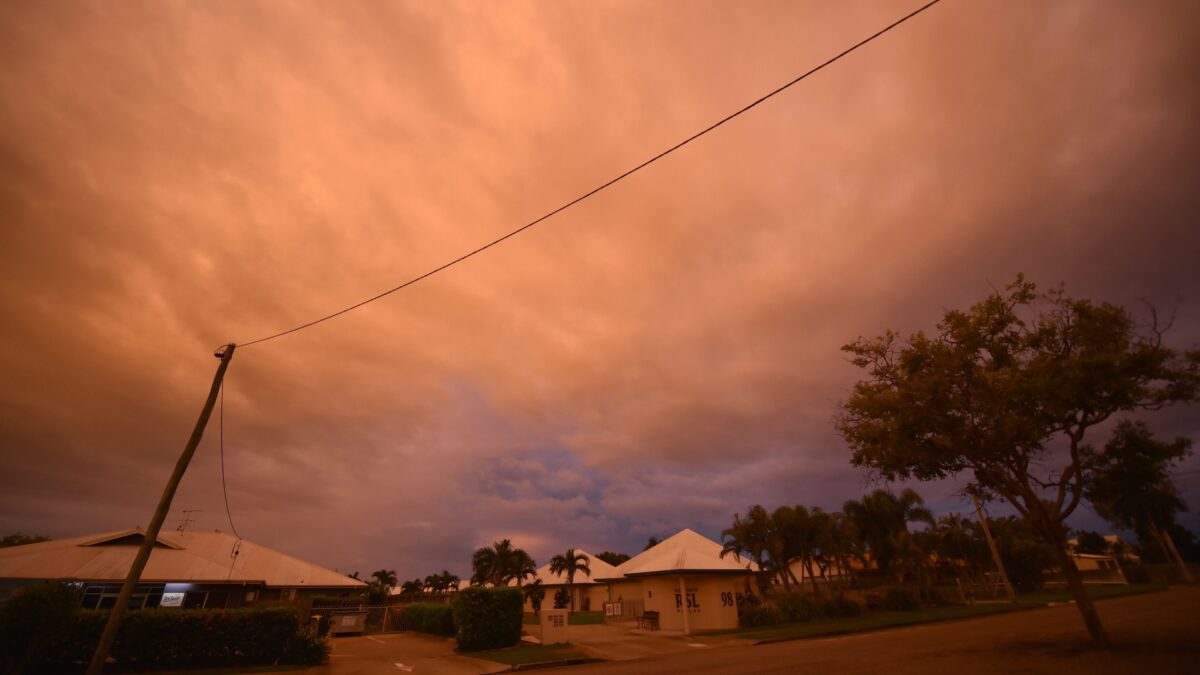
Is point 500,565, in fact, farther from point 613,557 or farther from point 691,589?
point 613,557

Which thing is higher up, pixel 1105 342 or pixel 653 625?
pixel 1105 342

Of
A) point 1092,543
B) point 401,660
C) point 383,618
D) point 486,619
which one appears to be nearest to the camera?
point 401,660

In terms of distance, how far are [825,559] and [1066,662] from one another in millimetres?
30047

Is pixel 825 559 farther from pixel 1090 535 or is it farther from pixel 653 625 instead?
pixel 1090 535

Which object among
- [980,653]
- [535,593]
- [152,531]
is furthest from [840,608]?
[152,531]

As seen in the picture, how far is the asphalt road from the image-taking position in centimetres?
1299

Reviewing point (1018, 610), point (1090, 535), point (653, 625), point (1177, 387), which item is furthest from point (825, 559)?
point (1090, 535)

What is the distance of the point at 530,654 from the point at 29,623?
16.0 metres

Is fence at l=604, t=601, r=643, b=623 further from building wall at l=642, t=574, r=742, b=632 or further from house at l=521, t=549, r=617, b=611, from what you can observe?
building wall at l=642, t=574, r=742, b=632

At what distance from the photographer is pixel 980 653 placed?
15727 mm

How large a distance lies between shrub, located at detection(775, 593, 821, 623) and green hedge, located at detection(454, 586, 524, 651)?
760 inches

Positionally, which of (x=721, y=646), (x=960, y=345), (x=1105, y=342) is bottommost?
(x=721, y=646)

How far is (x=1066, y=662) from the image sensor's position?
13406 mm

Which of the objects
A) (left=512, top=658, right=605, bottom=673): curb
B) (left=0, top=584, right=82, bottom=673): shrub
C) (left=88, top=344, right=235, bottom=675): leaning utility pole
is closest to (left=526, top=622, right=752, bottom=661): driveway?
(left=512, top=658, right=605, bottom=673): curb
